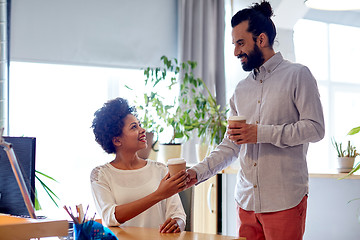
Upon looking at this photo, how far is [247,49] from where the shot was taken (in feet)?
7.62

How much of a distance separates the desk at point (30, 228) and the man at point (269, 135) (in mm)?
915

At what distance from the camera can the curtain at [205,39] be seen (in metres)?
5.00

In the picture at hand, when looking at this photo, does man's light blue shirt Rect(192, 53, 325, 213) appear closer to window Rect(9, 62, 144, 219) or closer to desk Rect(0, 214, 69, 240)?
desk Rect(0, 214, 69, 240)

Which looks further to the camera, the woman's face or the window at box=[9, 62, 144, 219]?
the window at box=[9, 62, 144, 219]

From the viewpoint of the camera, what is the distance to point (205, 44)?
5078 millimetres

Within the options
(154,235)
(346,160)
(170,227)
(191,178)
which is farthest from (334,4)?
(154,235)

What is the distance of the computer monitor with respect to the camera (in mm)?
1729

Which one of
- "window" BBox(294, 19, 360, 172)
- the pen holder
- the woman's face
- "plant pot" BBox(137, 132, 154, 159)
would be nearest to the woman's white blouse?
the woman's face

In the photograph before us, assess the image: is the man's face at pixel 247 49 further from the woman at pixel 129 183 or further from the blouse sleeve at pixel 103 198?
the blouse sleeve at pixel 103 198

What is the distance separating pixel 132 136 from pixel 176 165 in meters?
0.48

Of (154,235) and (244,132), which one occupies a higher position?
(244,132)

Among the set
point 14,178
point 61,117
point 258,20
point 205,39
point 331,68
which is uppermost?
point 205,39

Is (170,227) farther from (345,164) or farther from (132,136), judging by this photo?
(345,164)

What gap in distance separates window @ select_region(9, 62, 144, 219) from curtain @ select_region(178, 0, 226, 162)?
76 cm
